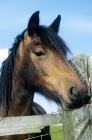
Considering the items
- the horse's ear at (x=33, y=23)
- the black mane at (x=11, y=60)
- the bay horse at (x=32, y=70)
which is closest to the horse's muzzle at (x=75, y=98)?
the bay horse at (x=32, y=70)

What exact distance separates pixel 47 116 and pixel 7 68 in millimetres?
1316

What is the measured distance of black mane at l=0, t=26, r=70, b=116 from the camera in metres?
4.34

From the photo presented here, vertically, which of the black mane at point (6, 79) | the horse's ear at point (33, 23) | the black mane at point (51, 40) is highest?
the horse's ear at point (33, 23)

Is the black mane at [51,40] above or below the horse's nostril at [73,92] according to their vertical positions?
above

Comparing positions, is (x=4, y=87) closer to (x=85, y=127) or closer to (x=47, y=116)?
(x=47, y=116)

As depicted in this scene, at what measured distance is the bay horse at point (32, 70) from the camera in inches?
160

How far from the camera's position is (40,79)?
167 inches

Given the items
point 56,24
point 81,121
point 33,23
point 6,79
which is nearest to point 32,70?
point 6,79

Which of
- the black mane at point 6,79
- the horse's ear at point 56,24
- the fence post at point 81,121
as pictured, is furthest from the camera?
the horse's ear at point 56,24

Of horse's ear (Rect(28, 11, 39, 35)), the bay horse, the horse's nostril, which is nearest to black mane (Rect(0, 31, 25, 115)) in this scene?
the bay horse

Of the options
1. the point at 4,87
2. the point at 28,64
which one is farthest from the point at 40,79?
the point at 4,87

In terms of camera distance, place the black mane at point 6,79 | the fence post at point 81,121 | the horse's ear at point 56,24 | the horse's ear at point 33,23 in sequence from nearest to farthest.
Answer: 1. the fence post at point 81,121
2. the black mane at point 6,79
3. the horse's ear at point 33,23
4. the horse's ear at point 56,24

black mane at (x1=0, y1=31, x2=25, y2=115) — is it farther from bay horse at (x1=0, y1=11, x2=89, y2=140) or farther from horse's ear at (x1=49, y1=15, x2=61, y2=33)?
horse's ear at (x1=49, y1=15, x2=61, y2=33)

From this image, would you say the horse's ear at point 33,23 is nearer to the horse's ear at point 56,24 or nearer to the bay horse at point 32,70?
the bay horse at point 32,70
